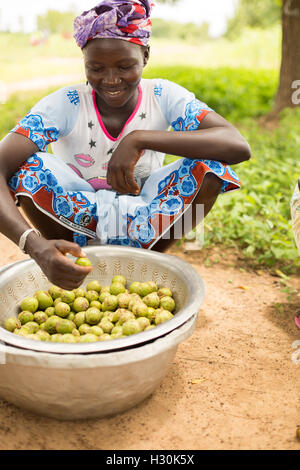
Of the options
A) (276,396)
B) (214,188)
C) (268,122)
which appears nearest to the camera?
(276,396)

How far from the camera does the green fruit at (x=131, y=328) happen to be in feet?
6.38

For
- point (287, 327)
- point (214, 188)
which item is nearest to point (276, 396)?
point (287, 327)

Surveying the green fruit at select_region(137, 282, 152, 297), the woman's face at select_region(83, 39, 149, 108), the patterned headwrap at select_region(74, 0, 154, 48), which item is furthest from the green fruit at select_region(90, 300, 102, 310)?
the patterned headwrap at select_region(74, 0, 154, 48)

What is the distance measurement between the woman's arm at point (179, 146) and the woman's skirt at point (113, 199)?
91mm

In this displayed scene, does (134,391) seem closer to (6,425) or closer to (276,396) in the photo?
(6,425)

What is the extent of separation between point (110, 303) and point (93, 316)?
4.7 inches

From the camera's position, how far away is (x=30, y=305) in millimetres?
2207

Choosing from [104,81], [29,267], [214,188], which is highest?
[104,81]

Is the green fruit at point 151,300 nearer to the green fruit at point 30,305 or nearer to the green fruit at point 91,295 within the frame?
the green fruit at point 91,295

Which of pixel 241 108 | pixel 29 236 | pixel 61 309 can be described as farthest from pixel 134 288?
pixel 241 108

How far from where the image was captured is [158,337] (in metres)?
1.83

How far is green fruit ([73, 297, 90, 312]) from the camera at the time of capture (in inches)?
Answer: 88.7

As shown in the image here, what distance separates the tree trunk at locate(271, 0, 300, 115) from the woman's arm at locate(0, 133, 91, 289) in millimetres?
5781
